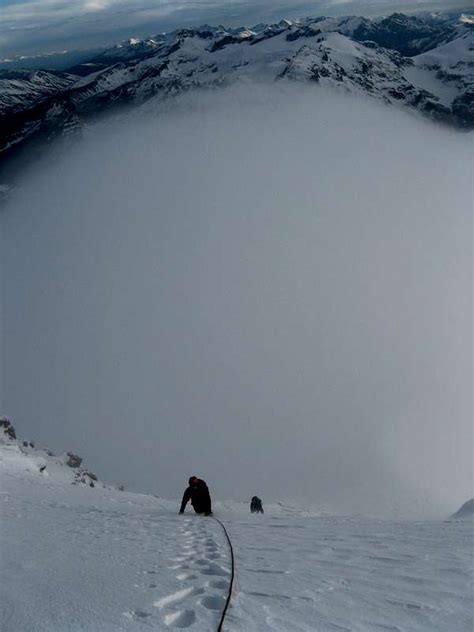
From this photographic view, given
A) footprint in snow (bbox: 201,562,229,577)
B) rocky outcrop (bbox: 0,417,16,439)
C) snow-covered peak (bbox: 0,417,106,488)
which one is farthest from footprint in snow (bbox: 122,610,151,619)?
rocky outcrop (bbox: 0,417,16,439)

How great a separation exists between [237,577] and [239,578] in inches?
2.3

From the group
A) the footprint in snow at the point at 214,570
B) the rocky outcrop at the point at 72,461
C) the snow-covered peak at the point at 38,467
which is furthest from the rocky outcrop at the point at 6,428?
the footprint in snow at the point at 214,570

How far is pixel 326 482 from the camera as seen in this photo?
2381 inches

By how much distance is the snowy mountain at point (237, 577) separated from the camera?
455 centimetres

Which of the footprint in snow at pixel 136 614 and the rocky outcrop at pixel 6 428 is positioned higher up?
the rocky outcrop at pixel 6 428

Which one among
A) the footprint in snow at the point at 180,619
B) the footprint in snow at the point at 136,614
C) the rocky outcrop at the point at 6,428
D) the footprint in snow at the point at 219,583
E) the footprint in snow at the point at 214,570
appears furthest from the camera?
the rocky outcrop at the point at 6,428

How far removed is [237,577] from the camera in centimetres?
597

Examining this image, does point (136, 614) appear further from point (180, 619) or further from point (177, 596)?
point (177, 596)

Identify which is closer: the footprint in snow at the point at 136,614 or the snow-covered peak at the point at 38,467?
the footprint in snow at the point at 136,614

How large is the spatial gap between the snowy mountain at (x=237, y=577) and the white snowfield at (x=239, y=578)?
17 mm

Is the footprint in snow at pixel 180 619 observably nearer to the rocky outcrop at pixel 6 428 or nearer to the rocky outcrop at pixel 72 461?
the rocky outcrop at pixel 72 461

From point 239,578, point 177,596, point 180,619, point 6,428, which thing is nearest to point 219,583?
point 239,578

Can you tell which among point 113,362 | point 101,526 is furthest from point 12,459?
point 113,362

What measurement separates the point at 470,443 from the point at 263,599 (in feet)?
321
